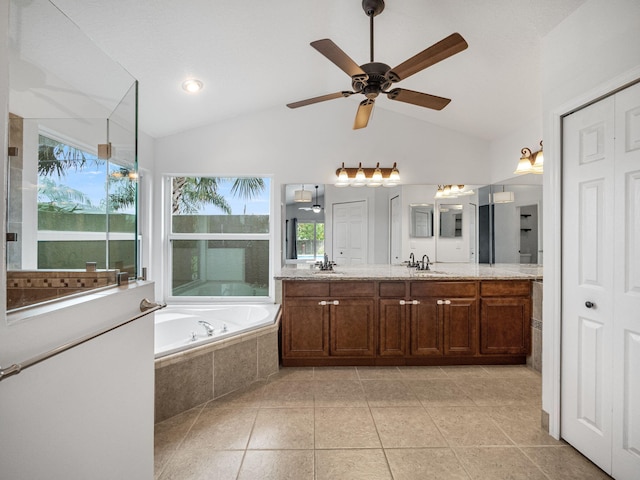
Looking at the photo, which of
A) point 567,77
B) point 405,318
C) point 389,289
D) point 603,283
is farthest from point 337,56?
point 405,318

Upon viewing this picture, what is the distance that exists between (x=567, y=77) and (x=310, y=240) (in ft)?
8.15

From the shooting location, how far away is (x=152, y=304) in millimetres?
1371

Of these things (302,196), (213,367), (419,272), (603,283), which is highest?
(302,196)

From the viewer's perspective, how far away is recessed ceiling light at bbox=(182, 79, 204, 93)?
2.72m

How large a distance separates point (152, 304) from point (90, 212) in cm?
42

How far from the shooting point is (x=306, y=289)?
306 cm

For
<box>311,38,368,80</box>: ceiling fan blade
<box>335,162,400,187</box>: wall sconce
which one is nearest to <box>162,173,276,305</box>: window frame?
<box>335,162,400,187</box>: wall sconce

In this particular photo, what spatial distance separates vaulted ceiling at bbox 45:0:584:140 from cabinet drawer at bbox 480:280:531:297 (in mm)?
1523

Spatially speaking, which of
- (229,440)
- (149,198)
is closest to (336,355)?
(229,440)

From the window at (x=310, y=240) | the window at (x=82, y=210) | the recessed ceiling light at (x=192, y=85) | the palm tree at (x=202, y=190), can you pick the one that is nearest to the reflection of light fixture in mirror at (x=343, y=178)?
the window at (x=310, y=240)

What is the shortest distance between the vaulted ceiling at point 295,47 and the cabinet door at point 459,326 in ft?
5.91

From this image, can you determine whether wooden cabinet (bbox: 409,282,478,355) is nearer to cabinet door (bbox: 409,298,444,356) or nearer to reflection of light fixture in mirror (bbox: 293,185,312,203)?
cabinet door (bbox: 409,298,444,356)

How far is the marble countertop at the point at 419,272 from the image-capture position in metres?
3.04

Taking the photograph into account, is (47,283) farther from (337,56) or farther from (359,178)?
(359,178)
